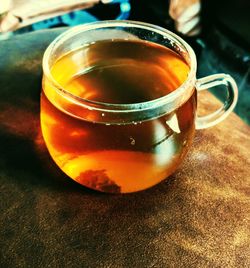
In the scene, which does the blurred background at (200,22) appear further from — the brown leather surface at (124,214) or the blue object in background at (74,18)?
the brown leather surface at (124,214)

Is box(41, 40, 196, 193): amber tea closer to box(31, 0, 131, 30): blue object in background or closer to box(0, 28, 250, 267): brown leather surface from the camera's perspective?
box(0, 28, 250, 267): brown leather surface

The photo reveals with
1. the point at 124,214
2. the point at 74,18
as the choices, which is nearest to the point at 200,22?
the point at 74,18

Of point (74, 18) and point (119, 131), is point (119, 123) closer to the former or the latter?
point (119, 131)

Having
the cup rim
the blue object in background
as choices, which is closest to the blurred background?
the blue object in background

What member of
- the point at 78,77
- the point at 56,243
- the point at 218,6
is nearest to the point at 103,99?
the point at 78,77

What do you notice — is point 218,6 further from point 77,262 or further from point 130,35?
point 77,262
